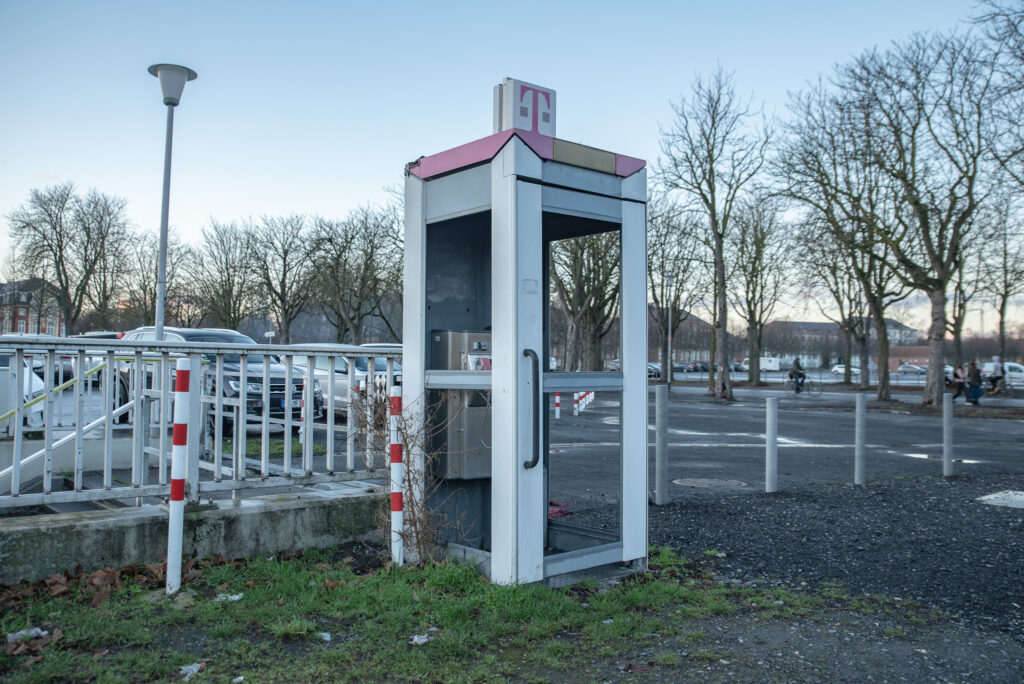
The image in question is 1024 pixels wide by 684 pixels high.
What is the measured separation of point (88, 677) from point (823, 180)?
86.5 feet

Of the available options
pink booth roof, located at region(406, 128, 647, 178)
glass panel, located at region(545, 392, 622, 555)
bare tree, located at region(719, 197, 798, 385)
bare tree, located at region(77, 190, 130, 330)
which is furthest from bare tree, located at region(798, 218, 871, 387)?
bare tree, located at region(77, 190, 130, 330)

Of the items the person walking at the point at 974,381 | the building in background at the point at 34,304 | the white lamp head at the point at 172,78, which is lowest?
the person walking at the point at 974,381

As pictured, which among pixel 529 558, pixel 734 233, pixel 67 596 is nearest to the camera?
pixel 67 596

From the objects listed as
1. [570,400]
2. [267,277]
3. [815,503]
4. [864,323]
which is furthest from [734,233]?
[815,503]

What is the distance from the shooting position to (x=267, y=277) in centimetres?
4428

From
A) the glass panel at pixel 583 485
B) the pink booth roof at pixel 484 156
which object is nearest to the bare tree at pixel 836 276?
the glass panel at pixel 583 485

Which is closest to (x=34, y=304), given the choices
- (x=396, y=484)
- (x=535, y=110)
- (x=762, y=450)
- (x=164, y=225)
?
(x=164, y=225)

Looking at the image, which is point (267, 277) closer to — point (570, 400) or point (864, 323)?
point (570, 400)

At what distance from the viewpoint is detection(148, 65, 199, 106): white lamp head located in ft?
40.1

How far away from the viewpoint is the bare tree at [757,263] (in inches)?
1443

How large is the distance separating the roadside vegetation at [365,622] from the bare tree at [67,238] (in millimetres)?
42583

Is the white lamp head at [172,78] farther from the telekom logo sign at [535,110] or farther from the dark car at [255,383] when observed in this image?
the telekom logo sign at [535,110]

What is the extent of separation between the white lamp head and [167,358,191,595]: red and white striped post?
949 centimetres

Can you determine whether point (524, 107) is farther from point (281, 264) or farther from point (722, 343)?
point (281, 264)
